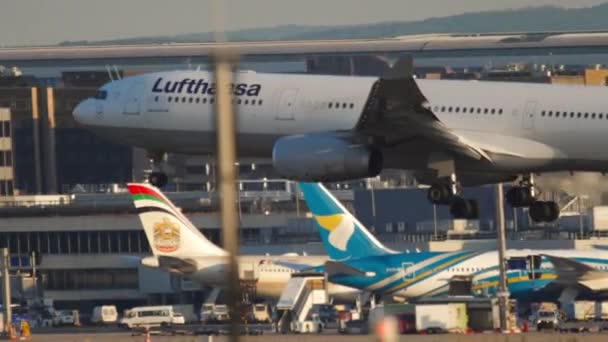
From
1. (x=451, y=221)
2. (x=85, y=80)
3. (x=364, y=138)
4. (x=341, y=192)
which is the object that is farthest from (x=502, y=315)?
(x=85, y=80)

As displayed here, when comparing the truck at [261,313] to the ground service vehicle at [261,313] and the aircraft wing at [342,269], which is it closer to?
the ground service vehicle at [261,313]

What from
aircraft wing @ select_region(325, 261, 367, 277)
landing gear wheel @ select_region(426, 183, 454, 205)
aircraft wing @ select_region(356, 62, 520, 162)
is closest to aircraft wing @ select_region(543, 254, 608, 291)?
aircraft wing @ select_region(325, 261, 367, 277)

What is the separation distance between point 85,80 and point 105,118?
12812 cm

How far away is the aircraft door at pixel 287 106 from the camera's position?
57312 millimetres

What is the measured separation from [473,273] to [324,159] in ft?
88.5

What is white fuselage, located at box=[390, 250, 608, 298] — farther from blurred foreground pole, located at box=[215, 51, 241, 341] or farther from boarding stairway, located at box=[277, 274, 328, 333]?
blurred foreground pole, located at box=[215, 51, 241, 341]

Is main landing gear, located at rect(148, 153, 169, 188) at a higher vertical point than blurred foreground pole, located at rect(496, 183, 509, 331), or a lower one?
higher

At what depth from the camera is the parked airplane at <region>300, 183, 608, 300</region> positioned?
256 feet

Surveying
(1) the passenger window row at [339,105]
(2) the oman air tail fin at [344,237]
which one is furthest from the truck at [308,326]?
(1) the passenger window row at [339,105]

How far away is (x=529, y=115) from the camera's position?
55469 mm

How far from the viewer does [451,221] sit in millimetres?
115750

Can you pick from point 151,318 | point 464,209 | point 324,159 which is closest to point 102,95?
point 324,159

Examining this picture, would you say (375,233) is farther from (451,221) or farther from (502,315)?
(502,315)

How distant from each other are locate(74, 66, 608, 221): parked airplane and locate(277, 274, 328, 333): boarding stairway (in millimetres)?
15056
